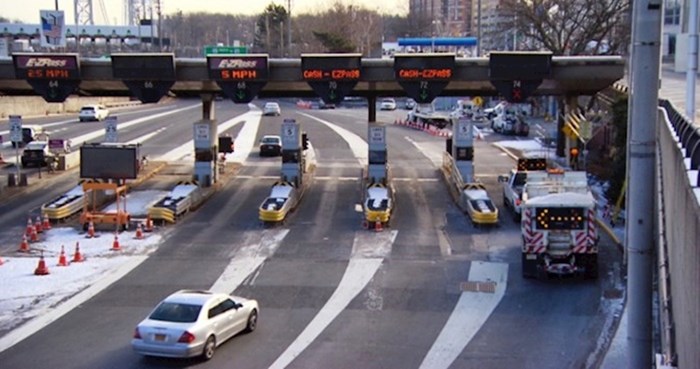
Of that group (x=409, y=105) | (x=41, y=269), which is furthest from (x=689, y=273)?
(x=409, y=105)

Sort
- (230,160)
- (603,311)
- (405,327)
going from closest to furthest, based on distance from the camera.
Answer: (405,327) < (603,311) < (230,160)

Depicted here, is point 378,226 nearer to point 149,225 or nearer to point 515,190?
point 515,190

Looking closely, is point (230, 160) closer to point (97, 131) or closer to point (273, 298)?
point (97, 131)

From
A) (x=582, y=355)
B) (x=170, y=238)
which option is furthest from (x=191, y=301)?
(x=170, y=238)

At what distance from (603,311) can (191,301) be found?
9755 mm

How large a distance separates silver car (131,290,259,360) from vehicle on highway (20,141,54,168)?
31.4 metres

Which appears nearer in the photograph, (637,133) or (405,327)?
(637,133)

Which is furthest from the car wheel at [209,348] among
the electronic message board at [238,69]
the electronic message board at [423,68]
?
the electronic message board at [238,69]

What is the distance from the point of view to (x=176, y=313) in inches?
719

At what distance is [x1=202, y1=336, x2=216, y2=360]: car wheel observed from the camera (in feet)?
59.5

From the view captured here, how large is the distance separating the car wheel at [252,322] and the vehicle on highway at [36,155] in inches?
1201

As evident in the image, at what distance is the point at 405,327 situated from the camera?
20.8m

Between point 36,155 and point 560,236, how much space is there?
32105 millimetres

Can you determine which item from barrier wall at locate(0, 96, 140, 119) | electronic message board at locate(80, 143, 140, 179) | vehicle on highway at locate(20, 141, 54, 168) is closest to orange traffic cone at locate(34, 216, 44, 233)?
electronic message board at locate(80, 143, 140, 179)
